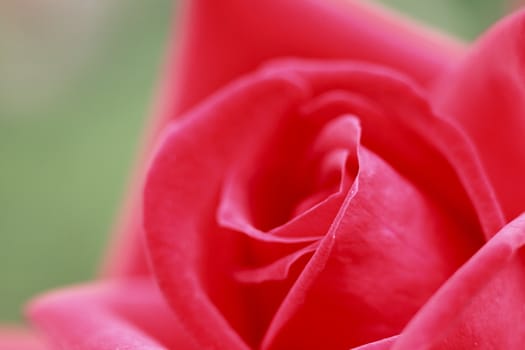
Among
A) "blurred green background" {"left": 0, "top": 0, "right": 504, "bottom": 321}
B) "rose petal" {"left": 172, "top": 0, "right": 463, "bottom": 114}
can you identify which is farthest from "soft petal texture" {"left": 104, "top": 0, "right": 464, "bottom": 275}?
"blurred green background" {"left": 0, "top": 0, "right": 504, "bottom": 321}

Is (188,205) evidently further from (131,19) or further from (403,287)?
(131,19)

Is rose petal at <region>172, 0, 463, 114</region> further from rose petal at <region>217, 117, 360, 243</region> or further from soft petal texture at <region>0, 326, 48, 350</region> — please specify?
soft petal texture at <region>0, 326, 48, 350</region>

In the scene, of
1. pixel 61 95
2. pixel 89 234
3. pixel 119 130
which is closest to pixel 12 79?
pixel 61 95

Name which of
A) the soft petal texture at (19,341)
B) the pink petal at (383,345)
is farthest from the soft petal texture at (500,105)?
the soft petal texture at (19,341)

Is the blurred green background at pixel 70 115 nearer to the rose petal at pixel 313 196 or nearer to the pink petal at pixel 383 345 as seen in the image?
the rose petal at pixel 313 196

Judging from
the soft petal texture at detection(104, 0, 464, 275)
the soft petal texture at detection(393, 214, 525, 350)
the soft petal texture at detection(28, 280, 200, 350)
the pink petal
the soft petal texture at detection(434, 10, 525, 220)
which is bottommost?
the soft petal texture at detection(393, 214, 525, 350)

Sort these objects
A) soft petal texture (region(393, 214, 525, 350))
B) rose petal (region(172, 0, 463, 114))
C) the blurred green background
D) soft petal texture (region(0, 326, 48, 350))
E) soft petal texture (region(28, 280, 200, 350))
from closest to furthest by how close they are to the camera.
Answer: soft petal texture (region(393, 214, 525, 350)) → soft petal texture (region(28, 280, 200, 350)) → rose petal (region(172, 0, 463, 114)) → soft petal texture (region(0, 326, 48, 350)) → the blurred green background
